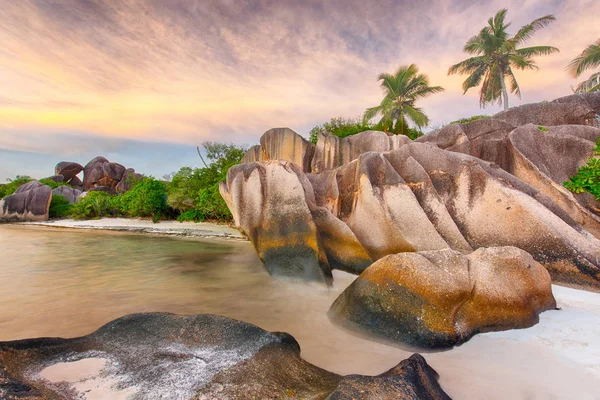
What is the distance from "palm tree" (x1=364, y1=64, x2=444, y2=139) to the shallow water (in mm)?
21159

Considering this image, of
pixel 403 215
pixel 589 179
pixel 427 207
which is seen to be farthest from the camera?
pixel 589 179

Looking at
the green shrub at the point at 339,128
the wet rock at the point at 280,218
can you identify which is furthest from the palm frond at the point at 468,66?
the wet rock at the point at 280,218

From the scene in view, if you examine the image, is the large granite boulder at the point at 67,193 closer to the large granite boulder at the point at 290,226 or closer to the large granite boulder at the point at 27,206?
the large granite boulder at the point at 27,206

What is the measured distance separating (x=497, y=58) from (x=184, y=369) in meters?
35.0

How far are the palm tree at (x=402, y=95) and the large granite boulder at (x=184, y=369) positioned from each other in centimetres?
2458

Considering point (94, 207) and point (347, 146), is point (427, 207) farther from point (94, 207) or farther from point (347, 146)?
point (94, 207)

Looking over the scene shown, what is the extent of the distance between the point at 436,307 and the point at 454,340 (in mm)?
367

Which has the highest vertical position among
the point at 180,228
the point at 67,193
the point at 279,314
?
the point at 67,193

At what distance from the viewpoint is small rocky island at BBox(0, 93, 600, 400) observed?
2201 millimetres

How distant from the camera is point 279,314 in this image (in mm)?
4473

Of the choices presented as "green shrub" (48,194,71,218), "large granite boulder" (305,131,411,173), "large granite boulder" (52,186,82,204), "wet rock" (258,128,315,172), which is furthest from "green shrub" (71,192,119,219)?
"large granite boulder" (305,131,411,173)

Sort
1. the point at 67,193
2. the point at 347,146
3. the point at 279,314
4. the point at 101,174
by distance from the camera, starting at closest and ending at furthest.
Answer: the point at 279,314 < the point at 347,146 < the point at 67,193 < the point at 101,174

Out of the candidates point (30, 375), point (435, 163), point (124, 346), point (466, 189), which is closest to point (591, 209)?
point (466, 189)

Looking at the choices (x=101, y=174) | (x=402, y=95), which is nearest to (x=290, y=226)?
(x=402, y=95)
